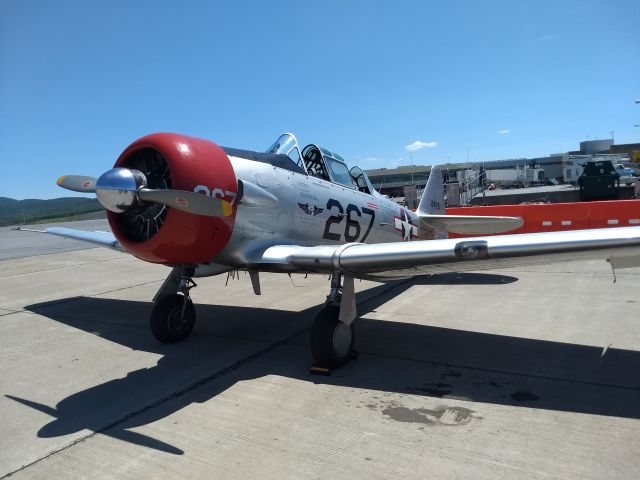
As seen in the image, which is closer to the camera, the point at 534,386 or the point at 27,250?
the point at 534,386

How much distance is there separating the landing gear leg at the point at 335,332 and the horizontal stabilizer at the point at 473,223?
11.0 feet

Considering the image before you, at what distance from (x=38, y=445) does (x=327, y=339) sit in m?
2.46

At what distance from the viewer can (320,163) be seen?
20.7 ft

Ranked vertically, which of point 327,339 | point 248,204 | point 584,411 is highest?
point 248,204

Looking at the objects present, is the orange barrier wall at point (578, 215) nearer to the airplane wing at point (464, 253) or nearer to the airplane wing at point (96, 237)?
the airplane wing at point (464, 253)

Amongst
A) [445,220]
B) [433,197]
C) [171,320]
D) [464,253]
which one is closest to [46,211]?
[433,197]

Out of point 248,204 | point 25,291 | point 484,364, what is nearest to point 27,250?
point 25,291

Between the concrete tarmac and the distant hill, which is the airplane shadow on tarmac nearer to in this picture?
the concrete tarmac

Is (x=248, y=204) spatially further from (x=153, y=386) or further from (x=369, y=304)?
(x=369, y=304)

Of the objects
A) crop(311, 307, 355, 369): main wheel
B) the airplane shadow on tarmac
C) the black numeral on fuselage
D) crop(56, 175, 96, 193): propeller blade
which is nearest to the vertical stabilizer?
the black numeral on fuselage

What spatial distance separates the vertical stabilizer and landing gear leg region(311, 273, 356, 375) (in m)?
5.33

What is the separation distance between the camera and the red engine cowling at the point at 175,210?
439 centimetres

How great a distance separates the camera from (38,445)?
10.6ft

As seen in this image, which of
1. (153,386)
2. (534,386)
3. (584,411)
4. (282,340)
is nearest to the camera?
(584,411)
